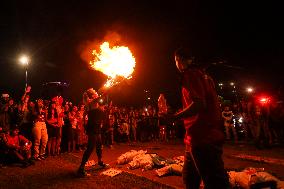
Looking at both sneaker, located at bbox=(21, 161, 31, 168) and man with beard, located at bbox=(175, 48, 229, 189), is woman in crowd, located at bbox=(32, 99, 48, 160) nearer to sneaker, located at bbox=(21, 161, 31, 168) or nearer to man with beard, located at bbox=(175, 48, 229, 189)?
sneaker, located at bbox=(21, 161, 31, 168)

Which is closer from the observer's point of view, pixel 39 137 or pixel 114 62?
pixel 114 62

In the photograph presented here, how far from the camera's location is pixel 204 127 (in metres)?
3.44

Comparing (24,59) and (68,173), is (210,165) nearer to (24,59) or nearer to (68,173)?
(68,173)

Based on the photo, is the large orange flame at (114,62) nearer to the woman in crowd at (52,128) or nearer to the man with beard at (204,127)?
the woman in crowd at (52,128)

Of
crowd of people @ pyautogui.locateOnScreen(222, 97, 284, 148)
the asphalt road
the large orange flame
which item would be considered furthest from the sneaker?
crowd of people @ pyautogui.locateOnScreen(222, 97, 284, 148)

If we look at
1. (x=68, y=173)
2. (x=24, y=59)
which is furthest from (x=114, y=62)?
(x=24, y=59)

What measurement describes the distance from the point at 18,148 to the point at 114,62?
16.1 feet

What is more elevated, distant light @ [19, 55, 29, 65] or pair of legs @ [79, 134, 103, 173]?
distant light @ [19, 55, 29, 65]

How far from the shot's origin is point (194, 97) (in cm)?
343

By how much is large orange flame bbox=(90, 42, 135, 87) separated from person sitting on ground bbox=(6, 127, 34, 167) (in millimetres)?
4126

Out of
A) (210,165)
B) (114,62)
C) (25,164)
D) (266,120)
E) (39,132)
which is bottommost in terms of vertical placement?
(25,164)

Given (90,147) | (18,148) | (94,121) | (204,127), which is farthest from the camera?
(18,148)

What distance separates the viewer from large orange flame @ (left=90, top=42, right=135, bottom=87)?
8.55 meters

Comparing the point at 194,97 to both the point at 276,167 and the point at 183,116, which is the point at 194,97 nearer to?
the point at 183,116
